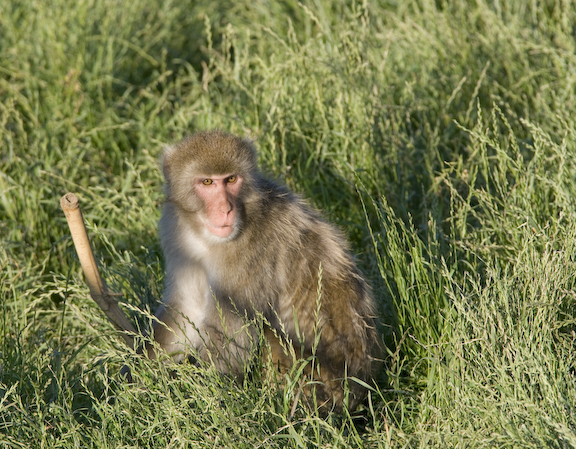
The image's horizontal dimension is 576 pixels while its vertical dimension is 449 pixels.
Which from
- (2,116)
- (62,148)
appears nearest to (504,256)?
(62,148)

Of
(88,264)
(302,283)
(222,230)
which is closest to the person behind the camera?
(88,264)

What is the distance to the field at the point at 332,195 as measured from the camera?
8.93 ft

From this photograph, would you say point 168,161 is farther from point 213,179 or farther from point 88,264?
point 88,264

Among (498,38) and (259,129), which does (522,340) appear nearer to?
(259,129)

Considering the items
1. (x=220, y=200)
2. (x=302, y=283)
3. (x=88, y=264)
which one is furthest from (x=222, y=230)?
(x=88, y=264)

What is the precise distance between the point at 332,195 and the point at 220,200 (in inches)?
52.5

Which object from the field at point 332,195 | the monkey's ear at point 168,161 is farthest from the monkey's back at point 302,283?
the monkey's ear at point 168,161

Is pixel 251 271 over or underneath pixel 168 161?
underneath

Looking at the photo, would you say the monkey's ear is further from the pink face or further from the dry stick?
the dry stick

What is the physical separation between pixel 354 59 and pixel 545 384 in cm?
242

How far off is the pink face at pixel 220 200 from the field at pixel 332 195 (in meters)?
0.47

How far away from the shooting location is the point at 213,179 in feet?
9.85

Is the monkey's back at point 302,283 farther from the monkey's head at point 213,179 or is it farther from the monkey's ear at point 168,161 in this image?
the monkey's ear at point 168,161

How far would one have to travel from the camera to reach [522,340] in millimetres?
2717
